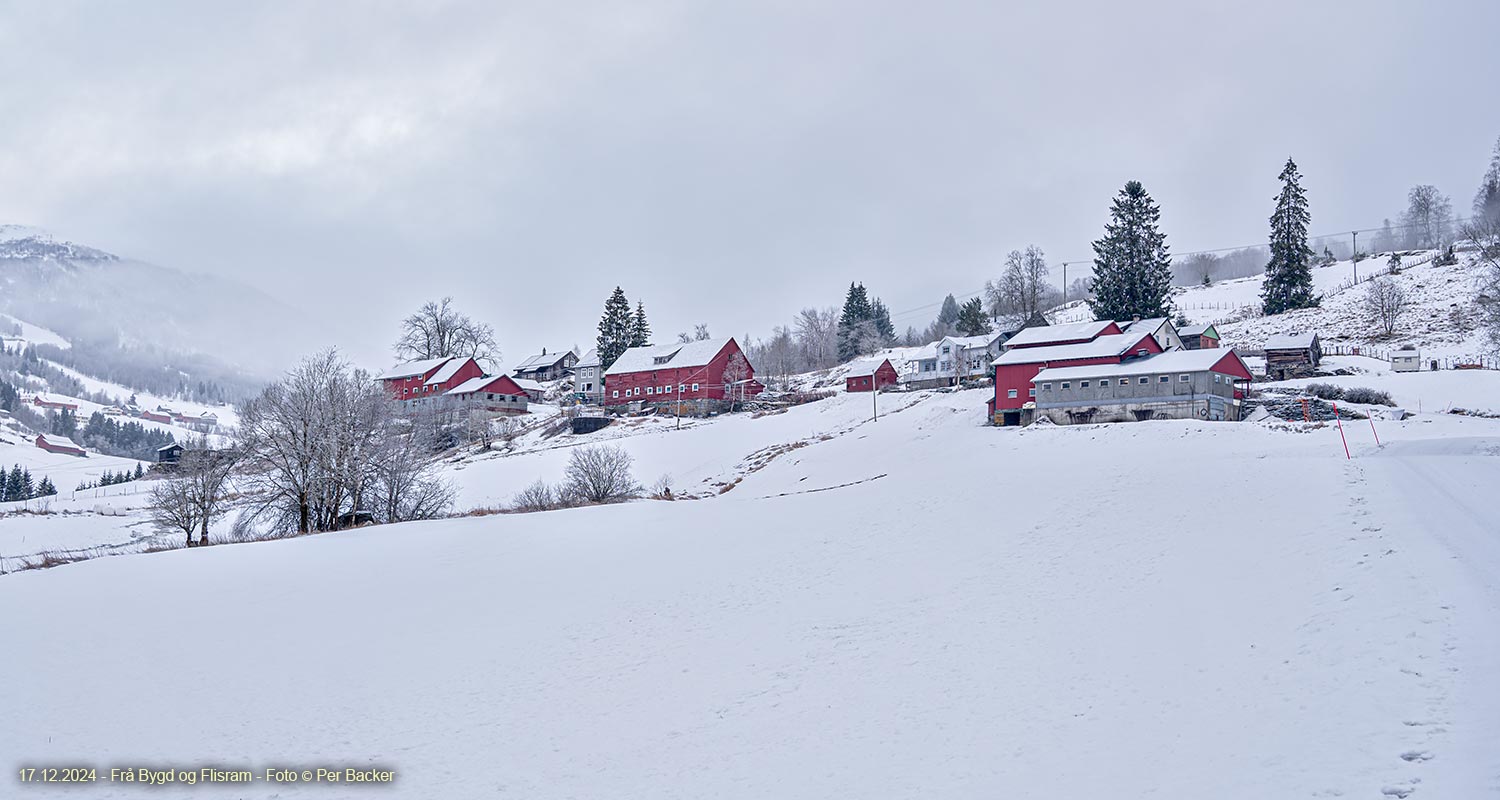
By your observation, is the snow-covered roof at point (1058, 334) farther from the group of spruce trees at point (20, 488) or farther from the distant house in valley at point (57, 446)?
the distant house in valley at point (57, 446)

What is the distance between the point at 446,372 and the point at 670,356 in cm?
2838

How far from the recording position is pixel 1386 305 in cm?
7306

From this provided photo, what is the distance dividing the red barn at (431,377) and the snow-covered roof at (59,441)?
81330 millimetres

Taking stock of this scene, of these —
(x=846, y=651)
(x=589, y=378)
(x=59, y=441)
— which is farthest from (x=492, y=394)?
(x=59, y=441)

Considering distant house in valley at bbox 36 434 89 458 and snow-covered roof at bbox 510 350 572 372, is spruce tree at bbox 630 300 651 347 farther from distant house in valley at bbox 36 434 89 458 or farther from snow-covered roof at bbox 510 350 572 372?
distant house in valley at bbox 36 434 89 458

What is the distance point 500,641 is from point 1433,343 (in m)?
77.2

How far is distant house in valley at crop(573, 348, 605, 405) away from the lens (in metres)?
99.6

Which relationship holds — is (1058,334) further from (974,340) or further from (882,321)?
(882,321)

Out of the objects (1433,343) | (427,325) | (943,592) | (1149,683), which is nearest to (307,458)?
(943,592)

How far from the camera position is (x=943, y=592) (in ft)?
54.0

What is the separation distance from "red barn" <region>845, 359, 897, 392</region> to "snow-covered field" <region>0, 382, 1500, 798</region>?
55.6 metres

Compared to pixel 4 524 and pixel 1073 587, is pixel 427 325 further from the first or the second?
pixel 1073 587

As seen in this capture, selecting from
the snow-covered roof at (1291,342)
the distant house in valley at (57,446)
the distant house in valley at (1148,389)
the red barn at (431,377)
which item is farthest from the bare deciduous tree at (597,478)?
the distant house in valley at (57,446)

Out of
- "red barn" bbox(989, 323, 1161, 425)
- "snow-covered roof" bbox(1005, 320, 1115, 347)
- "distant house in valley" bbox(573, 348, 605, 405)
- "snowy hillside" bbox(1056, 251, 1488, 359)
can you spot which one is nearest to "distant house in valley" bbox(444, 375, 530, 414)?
"distant house in valley" bbox(573, 348, 605, 405)
